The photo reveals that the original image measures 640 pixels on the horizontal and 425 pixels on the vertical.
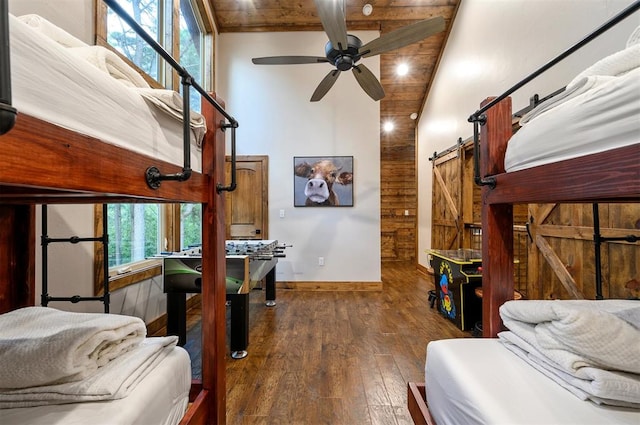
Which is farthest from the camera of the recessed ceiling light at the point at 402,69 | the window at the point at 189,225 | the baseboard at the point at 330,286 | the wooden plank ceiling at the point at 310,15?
the recessed ceiling light at the point at 402,69

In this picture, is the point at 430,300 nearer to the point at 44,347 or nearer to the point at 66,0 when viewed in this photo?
the point at 44,347

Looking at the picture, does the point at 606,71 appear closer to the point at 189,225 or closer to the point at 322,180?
the point at 322,180

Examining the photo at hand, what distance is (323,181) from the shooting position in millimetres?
4164

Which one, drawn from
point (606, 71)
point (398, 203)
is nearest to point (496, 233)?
point (606, 71)

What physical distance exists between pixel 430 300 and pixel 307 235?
189 centimetres

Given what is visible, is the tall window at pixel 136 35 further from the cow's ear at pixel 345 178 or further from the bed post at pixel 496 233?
the bed post at pixel 496 233

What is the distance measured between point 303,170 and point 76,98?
3.61 m

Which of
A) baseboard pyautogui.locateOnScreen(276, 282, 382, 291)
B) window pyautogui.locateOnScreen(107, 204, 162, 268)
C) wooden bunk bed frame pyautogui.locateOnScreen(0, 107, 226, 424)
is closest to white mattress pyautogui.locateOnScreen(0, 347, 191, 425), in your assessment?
wooden bunk bed frame pyautogui.locateOnScreen(0, 107, 226, 424)

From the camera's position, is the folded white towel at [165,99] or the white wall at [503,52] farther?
the white wall at [503,52]

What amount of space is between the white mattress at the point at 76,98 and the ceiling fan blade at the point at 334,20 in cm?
138

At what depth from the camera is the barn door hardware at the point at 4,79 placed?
371 millimetres

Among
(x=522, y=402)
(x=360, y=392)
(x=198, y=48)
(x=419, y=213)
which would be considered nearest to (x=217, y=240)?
(x=522, y=402)

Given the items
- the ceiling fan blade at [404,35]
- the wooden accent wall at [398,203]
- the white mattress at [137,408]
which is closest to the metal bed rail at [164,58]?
the white mattress at [137,408]

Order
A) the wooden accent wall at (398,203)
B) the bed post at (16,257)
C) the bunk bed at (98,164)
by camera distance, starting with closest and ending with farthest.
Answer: the bunk bed at (98,164), the bed post at (16,257), the wooden accent wall at (398,203)
